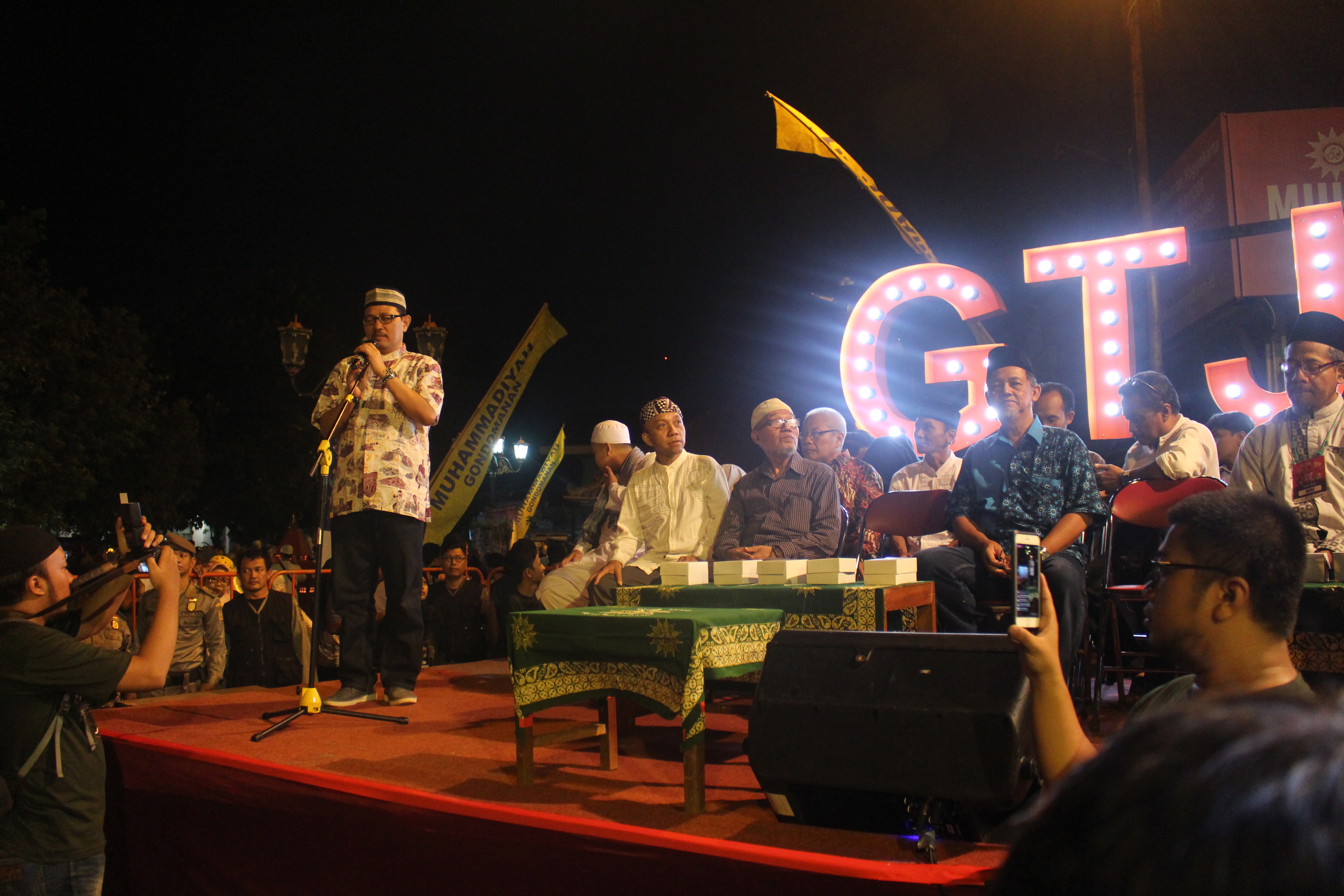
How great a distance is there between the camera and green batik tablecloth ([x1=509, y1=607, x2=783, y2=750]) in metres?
3.01

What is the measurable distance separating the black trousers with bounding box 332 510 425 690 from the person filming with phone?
3384 millimetres

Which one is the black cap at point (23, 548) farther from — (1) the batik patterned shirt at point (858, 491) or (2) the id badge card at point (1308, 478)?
(2) the id badge card at point (1308, 478)

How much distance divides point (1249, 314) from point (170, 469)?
2345cm

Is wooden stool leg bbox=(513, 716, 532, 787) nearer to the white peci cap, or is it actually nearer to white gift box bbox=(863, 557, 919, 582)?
white gift box bbox=(863, 557, 919, 582)

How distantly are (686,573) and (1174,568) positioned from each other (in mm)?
2523

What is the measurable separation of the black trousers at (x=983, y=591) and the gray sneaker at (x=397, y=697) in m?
Answer: 2.74

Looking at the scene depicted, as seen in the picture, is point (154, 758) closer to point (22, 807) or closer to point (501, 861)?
point (22, 807)

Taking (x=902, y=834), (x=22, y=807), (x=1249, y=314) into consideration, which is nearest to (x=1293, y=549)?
(x=902, y=834)

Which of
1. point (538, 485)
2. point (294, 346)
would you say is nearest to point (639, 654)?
point (294, 346)

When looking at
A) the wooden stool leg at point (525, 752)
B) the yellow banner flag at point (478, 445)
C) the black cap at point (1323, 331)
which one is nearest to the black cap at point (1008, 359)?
the black cap at point (1323, 331)

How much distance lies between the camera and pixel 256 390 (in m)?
25.1

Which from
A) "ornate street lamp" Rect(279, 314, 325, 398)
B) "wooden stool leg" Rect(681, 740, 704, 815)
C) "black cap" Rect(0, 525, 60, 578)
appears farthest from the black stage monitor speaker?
"ornate street lamp" Rect(279, 314, 325, 398)

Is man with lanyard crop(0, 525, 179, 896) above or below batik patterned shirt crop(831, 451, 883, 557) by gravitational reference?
below

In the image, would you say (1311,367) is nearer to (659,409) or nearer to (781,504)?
(781,504)
